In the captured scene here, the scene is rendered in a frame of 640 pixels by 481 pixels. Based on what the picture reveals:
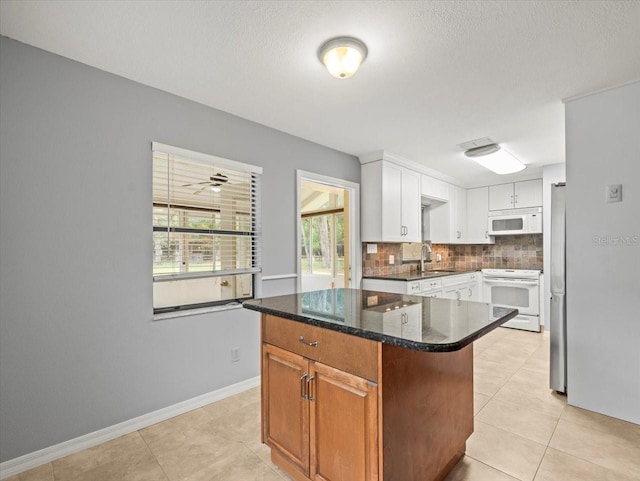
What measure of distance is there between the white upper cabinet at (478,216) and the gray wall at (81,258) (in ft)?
15.8

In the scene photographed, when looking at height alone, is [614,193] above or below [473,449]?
above

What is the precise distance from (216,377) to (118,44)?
2.47 metres

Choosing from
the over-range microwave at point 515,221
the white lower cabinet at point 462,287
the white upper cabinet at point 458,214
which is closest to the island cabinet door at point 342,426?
the white lower cabinet at point 462,287

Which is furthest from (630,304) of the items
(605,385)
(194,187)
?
(194,187)

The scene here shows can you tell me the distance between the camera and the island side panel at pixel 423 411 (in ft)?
4.46

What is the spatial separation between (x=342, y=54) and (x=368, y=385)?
5.73 feet

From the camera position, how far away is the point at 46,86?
203 centimetres

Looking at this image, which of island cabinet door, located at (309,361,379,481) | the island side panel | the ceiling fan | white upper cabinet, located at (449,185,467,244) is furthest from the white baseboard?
white upper cabinet, located at (449,185,467,244)

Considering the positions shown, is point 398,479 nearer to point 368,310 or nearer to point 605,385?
point 368,310

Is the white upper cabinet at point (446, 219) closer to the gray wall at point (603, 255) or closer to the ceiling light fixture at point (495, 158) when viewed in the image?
the ceiling light fixture at point (495, 158)

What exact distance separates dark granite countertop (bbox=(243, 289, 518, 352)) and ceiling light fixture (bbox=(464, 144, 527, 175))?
96.9 inches

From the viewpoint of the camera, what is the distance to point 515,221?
5.34 meters

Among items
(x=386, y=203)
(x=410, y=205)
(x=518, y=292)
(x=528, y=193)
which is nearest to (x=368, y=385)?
(x=386, y=203)

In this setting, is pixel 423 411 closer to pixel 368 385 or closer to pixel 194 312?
pixel 368 385
